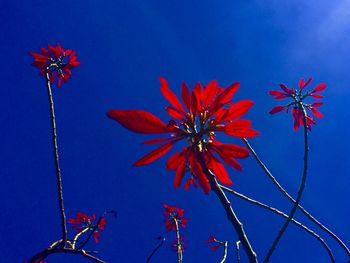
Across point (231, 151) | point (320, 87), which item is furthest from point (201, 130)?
point (320, 87)

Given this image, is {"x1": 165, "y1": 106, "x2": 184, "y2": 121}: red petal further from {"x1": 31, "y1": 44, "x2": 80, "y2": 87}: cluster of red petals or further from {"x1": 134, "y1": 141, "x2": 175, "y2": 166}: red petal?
{"x1": 31, "y1": 44, "x2": 80, "y2": 87}: cluster of red petals

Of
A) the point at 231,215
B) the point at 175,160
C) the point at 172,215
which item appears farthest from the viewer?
the point at 172,215

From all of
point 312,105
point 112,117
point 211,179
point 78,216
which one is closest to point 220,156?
point 211,179

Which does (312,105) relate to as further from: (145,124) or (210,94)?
(145,124)

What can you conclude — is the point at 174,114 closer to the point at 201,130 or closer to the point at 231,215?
the point at 201,130

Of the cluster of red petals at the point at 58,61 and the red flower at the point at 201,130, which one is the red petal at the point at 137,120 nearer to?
the red flower at the point at 201,130

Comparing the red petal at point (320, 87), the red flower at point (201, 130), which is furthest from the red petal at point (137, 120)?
the red petal at point (320, 87)

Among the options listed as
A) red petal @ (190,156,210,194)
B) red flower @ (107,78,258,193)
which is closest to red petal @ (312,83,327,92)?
red flower @ (107,78,258,193)
